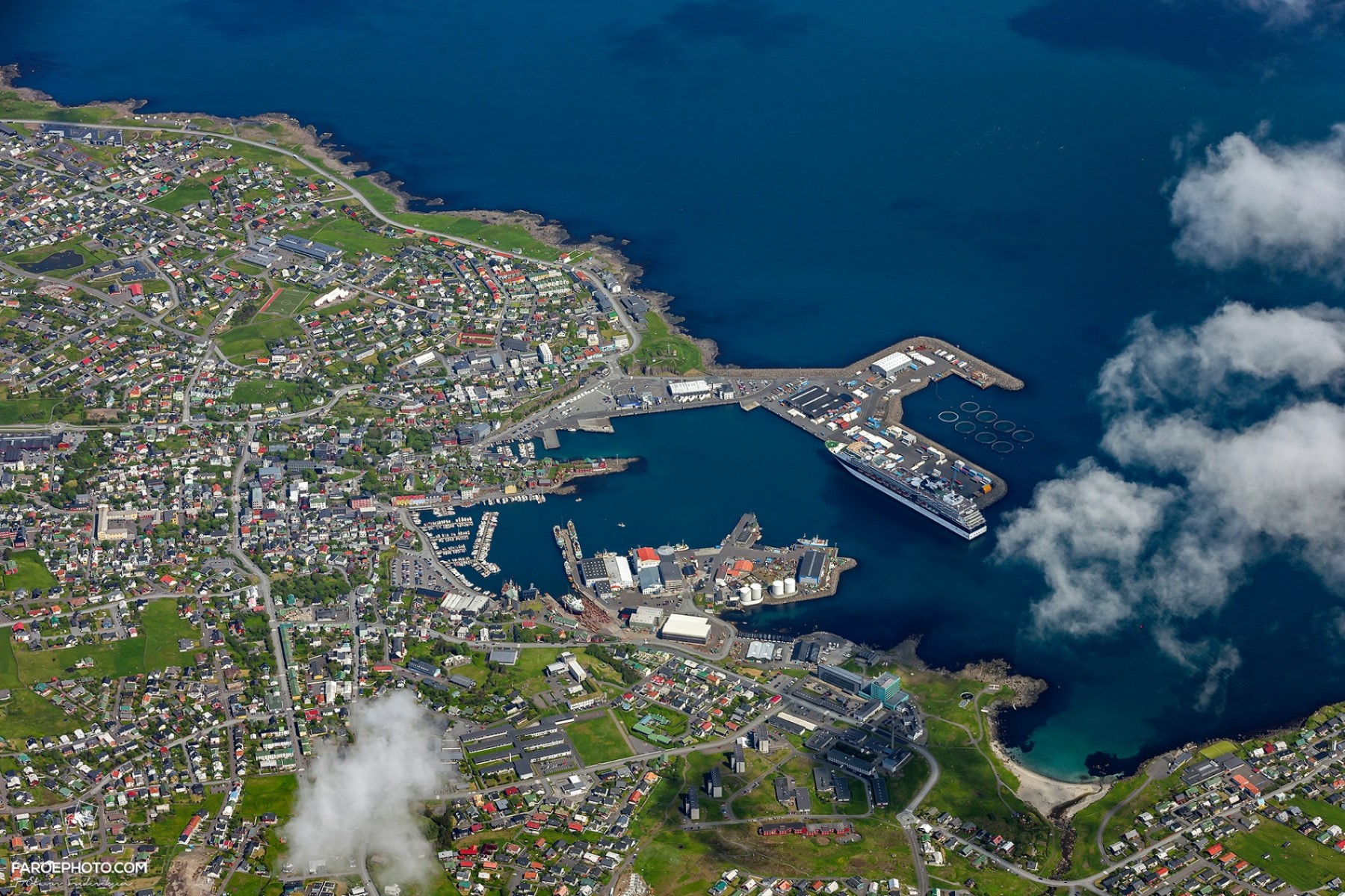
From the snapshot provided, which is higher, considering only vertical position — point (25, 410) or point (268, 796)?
point (25, 410)

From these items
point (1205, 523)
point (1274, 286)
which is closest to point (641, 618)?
point (1205, 523)

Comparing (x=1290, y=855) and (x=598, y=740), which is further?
(x=598, y=740)

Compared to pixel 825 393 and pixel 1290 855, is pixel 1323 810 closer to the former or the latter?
pixel 1290 855

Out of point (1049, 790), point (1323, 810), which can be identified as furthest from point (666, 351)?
point (1323, 810)

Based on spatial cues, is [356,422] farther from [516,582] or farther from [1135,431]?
[1135,431]

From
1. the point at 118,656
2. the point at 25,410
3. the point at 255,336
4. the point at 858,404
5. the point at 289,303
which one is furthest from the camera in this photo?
the point at 289,303

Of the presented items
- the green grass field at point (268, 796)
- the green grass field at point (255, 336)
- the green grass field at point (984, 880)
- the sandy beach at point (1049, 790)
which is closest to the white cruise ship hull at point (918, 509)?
the sandy beach at point (1049, 790)
